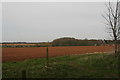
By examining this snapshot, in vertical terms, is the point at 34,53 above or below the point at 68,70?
below

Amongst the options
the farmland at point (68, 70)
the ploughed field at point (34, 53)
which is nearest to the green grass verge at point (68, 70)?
the farmland at point (68, 70)

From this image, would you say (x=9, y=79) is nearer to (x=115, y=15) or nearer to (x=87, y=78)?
(x=87, y=78)

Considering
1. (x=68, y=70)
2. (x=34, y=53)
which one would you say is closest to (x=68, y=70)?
(x=68, y=70)

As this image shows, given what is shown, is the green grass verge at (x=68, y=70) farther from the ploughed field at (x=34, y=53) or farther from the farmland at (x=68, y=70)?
the ploughed field at (x=34, y=53)

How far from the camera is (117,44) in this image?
17016mm

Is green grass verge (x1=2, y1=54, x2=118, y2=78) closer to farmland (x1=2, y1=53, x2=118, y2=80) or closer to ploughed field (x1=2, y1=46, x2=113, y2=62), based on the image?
farmland (x1=2, y1=53, x2=118, y2=80)

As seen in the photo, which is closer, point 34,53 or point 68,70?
Answer: point 68,70

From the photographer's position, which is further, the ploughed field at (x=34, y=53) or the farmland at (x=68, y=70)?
the ploughed field at (x=34, y=53)

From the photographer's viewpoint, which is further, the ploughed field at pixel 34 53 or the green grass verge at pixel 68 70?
the ploughed field at pixel 34 53

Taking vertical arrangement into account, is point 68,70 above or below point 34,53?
above

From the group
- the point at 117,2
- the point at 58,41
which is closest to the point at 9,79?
the point at 117,2

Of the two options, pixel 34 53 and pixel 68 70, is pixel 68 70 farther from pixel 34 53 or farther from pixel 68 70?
pixel 34 53

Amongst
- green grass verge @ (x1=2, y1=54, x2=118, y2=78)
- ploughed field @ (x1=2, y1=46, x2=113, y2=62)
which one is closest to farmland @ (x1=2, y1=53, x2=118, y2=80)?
green grass verge @ (x1=2, y1=54, x2=118, y2=78)

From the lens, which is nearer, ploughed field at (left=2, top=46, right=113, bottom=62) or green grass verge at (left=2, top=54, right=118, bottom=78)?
green grass verge at (left=2, top=54, right=118, bottom=78)
